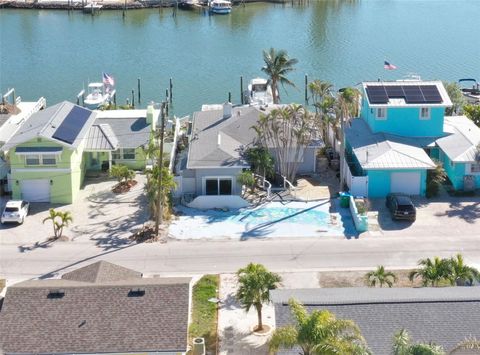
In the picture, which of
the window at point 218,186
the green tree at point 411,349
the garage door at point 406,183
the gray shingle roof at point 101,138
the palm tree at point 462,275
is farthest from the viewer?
the gray shingle roof at point 101,138

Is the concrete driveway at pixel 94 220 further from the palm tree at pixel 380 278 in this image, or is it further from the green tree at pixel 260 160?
the palm tree at pixel 380 278

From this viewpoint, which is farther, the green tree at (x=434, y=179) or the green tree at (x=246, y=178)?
the green tree at (x=434, y=179)

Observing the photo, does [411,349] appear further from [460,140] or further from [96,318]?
[460,140]

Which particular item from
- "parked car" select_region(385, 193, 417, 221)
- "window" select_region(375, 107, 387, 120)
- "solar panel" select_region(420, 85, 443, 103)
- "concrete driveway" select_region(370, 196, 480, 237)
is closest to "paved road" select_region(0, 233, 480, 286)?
"concrete driveway" select_region(370, 196, 480, 237)

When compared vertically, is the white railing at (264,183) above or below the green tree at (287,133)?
below

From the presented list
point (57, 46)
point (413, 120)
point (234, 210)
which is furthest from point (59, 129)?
point (57, 46)

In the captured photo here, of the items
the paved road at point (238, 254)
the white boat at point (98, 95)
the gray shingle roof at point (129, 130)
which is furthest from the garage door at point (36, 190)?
the white boat at point (98, 95)

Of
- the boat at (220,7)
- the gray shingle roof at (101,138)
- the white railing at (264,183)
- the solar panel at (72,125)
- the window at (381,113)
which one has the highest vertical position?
the boat at (220,7)

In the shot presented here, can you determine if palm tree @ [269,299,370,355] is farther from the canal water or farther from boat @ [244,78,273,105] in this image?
the canal water
